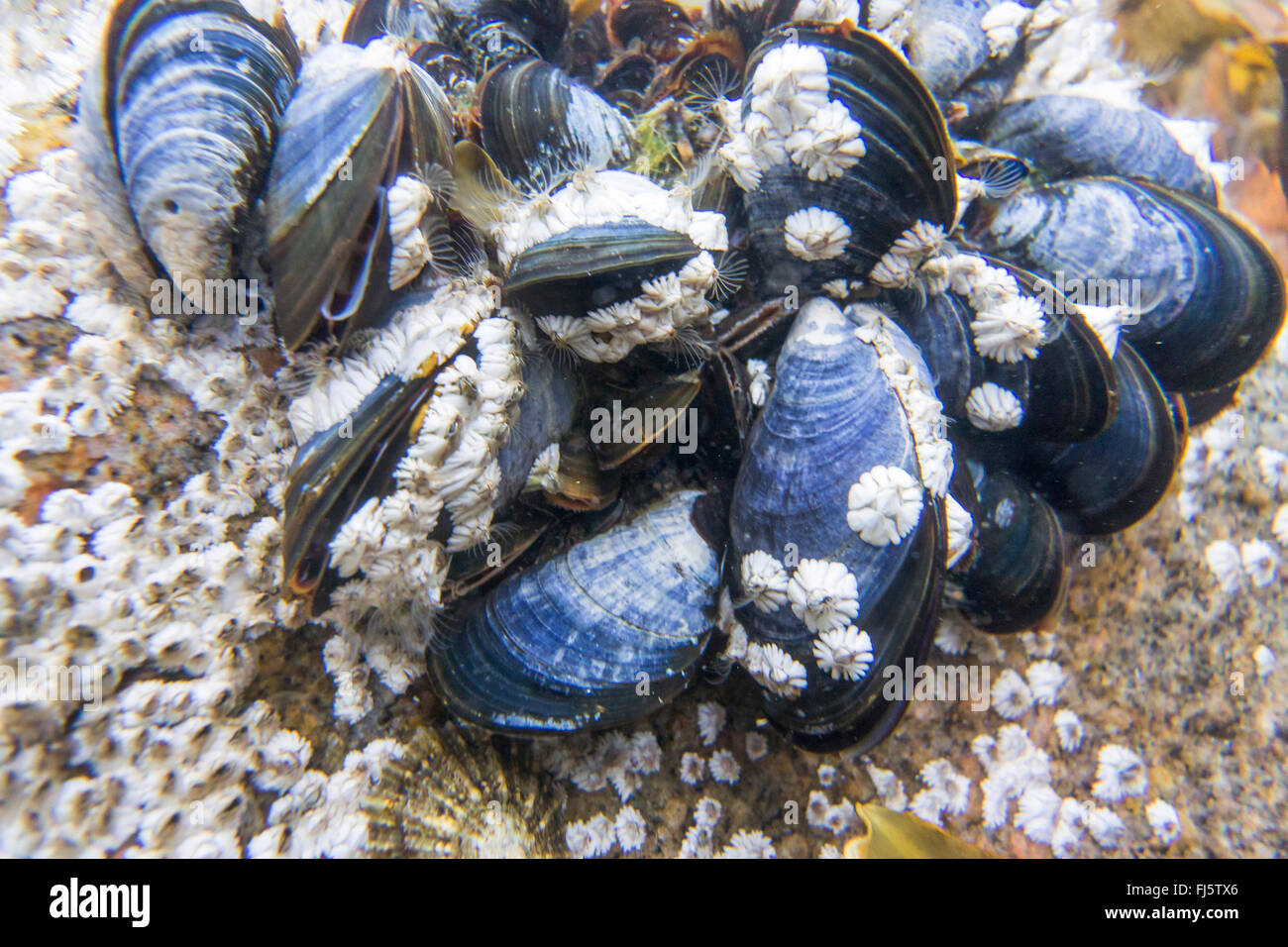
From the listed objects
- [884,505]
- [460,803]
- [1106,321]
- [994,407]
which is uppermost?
[1106,321]

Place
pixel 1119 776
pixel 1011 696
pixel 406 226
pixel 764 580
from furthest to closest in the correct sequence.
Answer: pixel 1011 696, pixel 1119 776, pixel 764 580, pixel 406 226

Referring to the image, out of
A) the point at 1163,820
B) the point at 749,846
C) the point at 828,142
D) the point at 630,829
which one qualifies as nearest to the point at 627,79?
the point at 828,142

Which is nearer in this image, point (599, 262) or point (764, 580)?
point (599, 262)

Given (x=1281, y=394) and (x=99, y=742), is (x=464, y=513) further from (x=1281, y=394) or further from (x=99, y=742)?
(x=1281, y=394)

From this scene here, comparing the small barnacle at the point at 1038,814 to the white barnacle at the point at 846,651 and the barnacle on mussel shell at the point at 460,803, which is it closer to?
the white barnacle at the point at 846,651

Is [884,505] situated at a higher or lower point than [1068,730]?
higher

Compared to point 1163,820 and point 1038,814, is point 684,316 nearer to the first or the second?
point 1038,814
